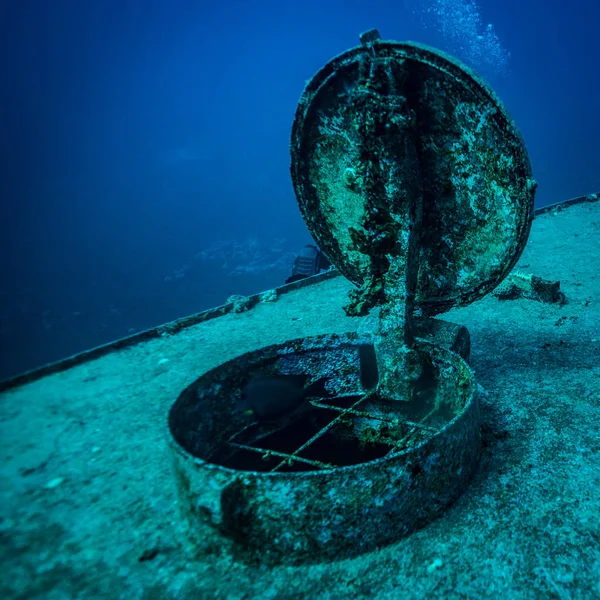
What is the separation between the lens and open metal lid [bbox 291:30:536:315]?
6.75 ft

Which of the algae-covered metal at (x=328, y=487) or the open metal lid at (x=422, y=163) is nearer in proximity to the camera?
the algae-covered metal at (x=328, y=487)

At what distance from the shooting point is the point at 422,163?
7.81 feet

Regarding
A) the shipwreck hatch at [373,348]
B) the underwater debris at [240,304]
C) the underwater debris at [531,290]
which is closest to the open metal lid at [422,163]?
the shipwreck hatch at [373,348]

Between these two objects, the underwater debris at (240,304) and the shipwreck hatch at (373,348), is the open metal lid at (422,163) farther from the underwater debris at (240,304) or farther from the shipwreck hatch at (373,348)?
the underwater debris at (240,304)

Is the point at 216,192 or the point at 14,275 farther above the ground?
the point at 216,192

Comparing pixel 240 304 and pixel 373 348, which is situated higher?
pixel 240 304

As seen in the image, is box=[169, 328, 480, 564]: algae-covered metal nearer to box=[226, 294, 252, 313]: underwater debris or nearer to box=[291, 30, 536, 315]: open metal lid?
box=[291, 30, 536, 315]: open metal lid

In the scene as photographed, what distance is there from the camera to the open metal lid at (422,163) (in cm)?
206

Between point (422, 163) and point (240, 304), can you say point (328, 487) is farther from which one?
point (240, 304)

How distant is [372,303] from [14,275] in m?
60.4

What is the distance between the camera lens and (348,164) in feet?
8.63

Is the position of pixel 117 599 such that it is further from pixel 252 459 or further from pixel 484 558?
pixel 484 558

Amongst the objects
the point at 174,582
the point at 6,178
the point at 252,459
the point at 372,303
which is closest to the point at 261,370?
the point at 252,459

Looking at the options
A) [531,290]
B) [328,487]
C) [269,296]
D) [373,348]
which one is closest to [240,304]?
[269,296]
